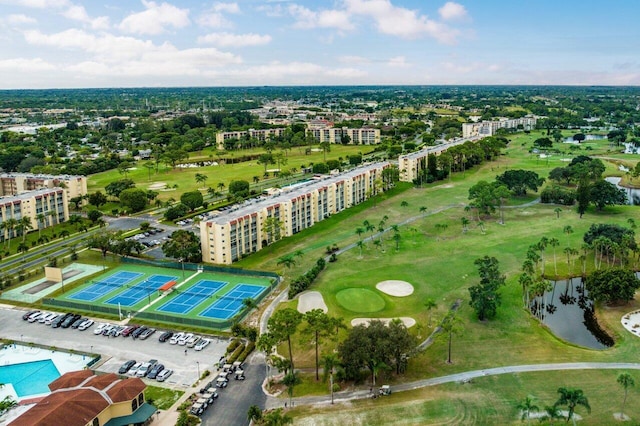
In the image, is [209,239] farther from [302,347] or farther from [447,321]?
[447,321]

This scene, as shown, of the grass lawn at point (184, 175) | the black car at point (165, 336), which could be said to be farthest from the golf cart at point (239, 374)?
the grass lawn at point (184, 175)

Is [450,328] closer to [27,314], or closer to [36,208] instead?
[27,314]

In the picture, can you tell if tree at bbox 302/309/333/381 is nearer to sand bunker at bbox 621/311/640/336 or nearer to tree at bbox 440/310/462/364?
tree at bbox 440/310/462/364

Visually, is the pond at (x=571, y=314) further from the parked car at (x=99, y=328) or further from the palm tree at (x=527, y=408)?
the parked car at (x=99, y=328)

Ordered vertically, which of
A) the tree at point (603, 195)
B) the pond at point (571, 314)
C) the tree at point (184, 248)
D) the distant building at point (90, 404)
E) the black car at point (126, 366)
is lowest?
the pond at point (571, 314)

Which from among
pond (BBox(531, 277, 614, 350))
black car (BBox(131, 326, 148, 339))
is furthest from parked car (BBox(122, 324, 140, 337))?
pond (BBox(531, 277, 614, 350))

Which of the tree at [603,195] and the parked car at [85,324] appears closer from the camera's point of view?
the parked car at [85,324]

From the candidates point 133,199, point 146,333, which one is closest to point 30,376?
point 146,333
